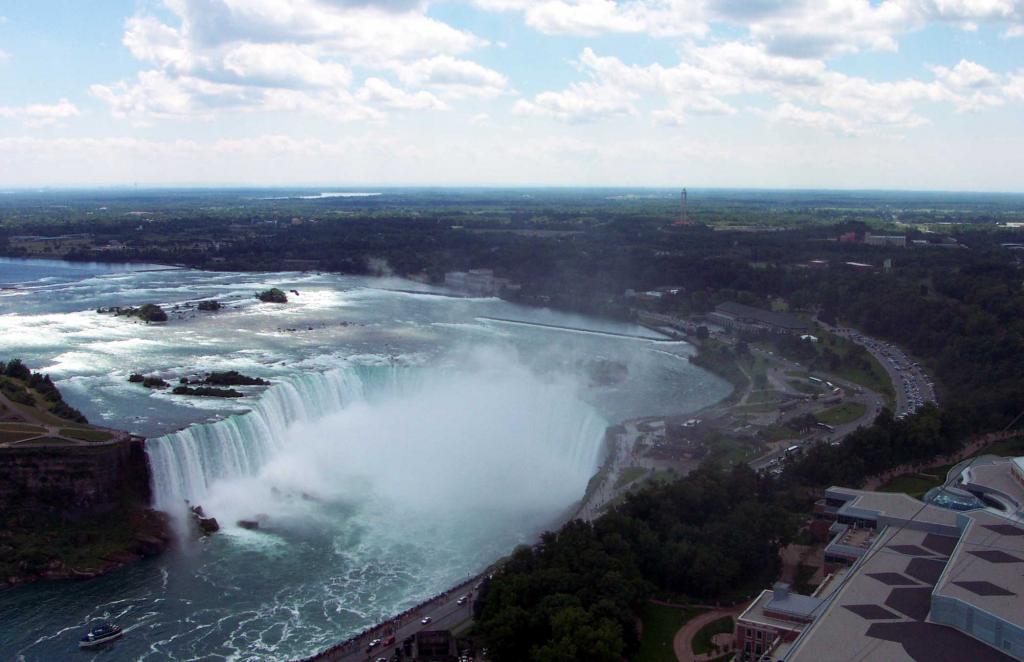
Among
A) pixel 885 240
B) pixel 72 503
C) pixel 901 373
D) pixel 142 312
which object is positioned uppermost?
pixel 885 240

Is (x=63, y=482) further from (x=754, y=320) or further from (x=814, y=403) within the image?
(x=754, y=320)

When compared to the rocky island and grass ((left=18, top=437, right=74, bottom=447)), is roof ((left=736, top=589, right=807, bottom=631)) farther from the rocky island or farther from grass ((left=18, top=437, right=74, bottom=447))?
grass ((left=18, top=437, right=74, bottom=447))

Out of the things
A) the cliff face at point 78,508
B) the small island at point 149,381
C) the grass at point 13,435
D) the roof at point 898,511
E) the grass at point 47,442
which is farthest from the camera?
the small island at point 149,381

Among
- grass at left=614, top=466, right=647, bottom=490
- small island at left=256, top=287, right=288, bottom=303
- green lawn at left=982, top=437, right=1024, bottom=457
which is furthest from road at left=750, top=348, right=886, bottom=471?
small island at left=256, top=287, right=288, bottom=303

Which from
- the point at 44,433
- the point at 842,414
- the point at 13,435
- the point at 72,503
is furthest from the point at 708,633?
the point at 13,435

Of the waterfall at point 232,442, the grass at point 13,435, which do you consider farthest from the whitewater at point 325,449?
the grass at point 13,435

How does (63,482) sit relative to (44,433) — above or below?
below

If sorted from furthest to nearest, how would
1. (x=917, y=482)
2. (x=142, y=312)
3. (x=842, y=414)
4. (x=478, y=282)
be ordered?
(x=478, y=282) → (x=142, y=312) → (x=842, y=414) → (x=917, y=482)

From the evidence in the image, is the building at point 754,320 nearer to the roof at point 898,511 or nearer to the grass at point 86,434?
the roof at point 898,511
